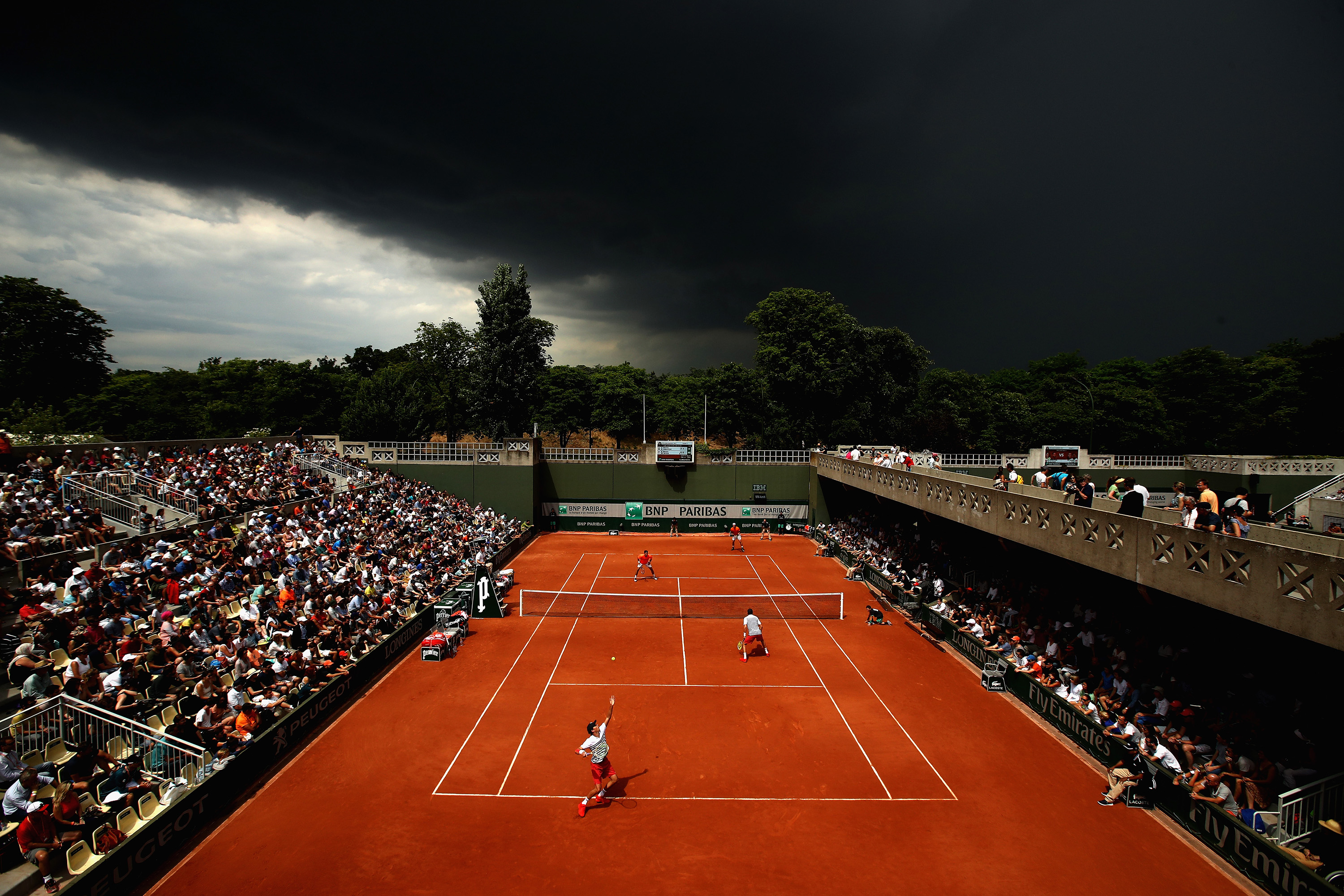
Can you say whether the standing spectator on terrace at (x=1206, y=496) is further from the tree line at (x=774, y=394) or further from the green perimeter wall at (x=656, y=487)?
the tree line at (x=774, y=394)

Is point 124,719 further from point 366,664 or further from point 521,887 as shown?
point 521,887

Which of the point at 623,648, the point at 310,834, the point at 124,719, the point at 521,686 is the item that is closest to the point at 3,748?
the point at 124,719

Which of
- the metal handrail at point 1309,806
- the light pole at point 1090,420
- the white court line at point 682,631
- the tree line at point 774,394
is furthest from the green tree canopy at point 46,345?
the light pole at point 1090,420

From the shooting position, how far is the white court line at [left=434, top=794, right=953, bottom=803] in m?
12.1

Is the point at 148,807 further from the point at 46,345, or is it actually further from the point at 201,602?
the point at 46,345

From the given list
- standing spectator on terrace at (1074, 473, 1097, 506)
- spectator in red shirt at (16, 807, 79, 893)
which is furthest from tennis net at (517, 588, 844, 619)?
spectator in red shirt at (16, 807, 79, 893)

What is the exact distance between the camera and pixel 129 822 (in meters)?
9.70

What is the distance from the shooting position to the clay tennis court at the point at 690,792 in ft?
33.0

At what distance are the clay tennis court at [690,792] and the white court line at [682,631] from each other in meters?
0.12

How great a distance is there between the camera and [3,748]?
30.9ft

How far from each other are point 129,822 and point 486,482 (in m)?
30.8

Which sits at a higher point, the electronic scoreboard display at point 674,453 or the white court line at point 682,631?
the electronic scoreboard display at point 674,453

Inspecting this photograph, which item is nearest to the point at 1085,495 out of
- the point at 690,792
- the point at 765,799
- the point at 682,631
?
the point at 765,799

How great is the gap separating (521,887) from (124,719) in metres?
8.03
